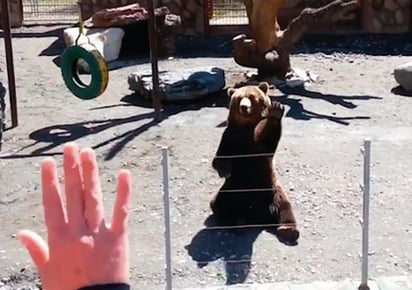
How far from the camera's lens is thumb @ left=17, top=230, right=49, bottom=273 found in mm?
1642

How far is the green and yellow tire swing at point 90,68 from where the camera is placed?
26.3ft

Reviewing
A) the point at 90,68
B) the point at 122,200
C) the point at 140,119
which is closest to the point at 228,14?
the point at 140,119

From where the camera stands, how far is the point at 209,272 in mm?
5094

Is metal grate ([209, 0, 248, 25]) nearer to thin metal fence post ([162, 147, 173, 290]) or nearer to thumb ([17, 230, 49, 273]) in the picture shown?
thin metal fence post ([162, 147, 173, 290])

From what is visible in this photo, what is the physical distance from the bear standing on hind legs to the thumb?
3650 mm

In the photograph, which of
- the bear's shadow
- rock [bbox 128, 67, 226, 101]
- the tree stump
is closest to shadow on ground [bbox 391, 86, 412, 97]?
the tree stump

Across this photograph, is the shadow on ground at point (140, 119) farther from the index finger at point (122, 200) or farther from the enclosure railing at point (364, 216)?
the index finger at point (122, 200)

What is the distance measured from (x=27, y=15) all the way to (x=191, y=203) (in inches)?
377

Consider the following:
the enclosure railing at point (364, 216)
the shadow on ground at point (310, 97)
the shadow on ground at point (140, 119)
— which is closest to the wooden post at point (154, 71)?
the shadow on ground at point (140, 119)

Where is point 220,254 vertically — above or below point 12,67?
below

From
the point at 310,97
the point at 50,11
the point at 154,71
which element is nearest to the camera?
the point at 154,71

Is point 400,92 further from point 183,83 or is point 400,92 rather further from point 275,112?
point 275,112

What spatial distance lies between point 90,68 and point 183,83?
5.36 feet

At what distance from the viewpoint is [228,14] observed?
1359 cm
